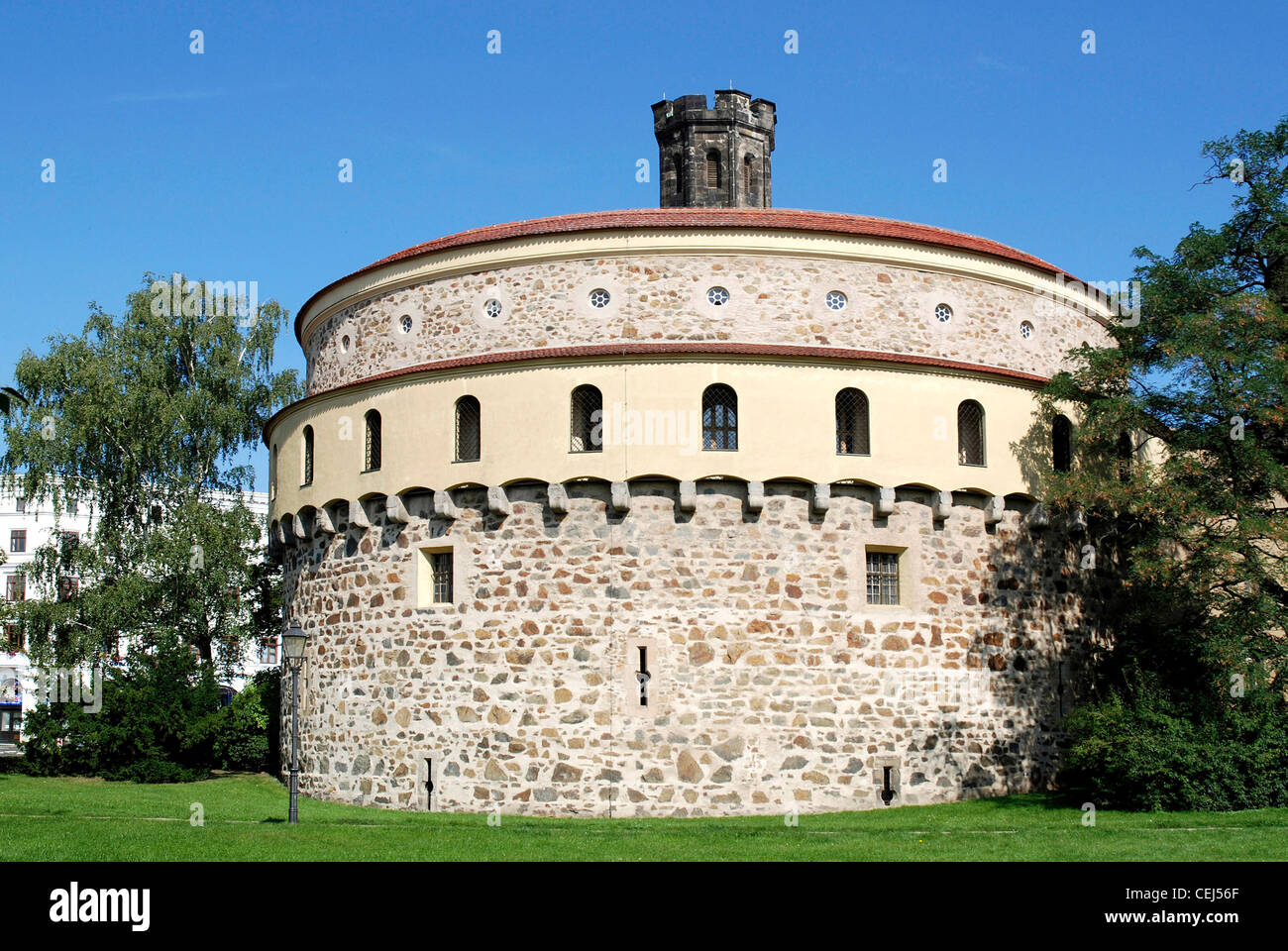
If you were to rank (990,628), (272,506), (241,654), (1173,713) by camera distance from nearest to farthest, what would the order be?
(1173,713), (990,628), (272,506), (241,654)

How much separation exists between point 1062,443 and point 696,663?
8.21m

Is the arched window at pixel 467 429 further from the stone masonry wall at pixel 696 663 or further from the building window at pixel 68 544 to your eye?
the building window at pixel 68 544

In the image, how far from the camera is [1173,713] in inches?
827

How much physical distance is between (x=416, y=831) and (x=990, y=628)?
10.3m

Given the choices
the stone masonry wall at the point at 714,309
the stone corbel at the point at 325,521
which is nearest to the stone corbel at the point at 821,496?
the stone masonry wall at the point at 714,309

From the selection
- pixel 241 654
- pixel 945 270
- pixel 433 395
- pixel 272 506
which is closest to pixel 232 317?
pixel 241 654

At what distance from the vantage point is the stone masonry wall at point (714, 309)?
22.8 metres

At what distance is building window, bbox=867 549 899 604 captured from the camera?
72.5 ft

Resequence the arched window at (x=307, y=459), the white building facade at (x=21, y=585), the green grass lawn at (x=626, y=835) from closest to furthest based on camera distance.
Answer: the green grass lawn at (x=626, y=835)
the arched window at (x=307, y=459)
the white building facade at (x=21, y=585)

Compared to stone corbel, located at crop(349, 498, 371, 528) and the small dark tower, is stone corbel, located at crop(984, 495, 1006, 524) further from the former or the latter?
the small dark tower

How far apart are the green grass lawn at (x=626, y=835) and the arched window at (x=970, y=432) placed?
18.8ft

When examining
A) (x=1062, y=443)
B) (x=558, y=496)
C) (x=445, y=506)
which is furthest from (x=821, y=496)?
(x=445, y=506)

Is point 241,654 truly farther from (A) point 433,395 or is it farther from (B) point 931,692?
(B) point 931,692

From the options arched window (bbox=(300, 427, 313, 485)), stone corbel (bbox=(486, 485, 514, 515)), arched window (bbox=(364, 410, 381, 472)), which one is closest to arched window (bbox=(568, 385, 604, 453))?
stone corbel (bbox=(486, 485, 514, 515))
